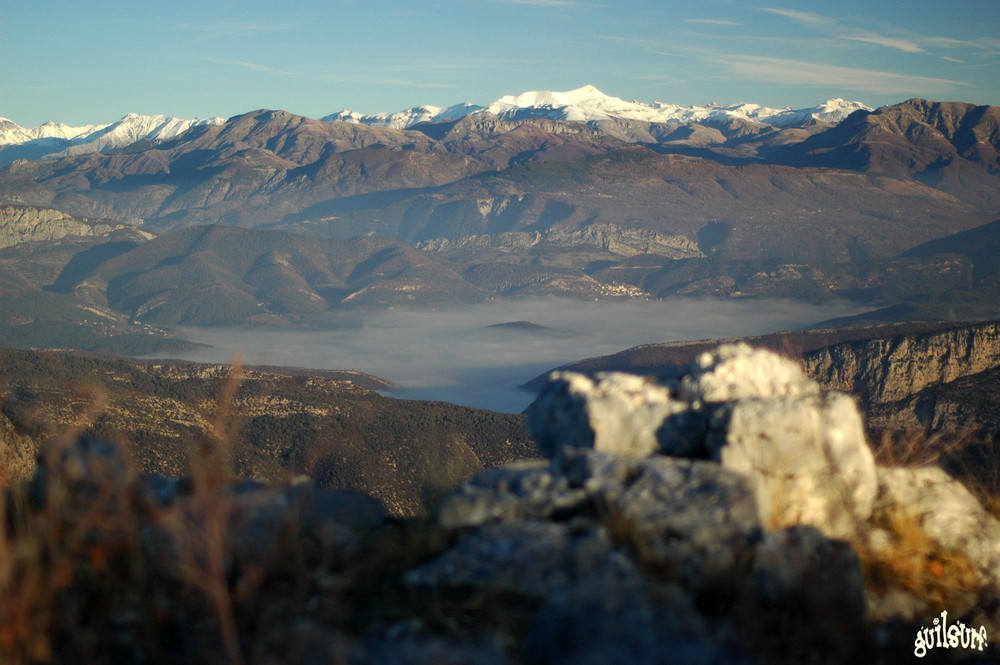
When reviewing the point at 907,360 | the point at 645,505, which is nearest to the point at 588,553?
the point at 645,505

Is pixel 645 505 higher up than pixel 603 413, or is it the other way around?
pixel 603 413

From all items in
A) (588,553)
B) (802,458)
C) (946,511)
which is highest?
(802,458)

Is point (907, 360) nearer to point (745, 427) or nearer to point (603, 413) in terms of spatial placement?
point (603, 413)

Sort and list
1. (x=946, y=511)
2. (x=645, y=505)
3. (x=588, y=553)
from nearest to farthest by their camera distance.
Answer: (x=588, y=553)
(x=645, y=505)
(x=946, y=511)

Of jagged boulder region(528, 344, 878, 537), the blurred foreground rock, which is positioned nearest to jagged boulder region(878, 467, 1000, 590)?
the blurred foreground rock

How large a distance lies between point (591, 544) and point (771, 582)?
2.12 metres

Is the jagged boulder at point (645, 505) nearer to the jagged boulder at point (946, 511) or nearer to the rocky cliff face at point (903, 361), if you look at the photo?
the jagged boulder at point (946, 511)

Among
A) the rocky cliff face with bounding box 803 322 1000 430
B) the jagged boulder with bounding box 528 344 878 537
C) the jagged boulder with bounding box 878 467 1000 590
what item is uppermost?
the jagged boulder with bounding box 528 344 878 537

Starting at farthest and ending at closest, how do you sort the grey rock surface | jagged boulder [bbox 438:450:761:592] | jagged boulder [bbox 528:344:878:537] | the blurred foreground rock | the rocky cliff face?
the rocky cliff face, jagged boulder [bbox 528:344:878:537], the grey rock surface, jagged boulder [bbox 438:450:761:592], the blurred foreground rock

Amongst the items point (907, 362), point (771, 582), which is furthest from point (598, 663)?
point (907, 362)

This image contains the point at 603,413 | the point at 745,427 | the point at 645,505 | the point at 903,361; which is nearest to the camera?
the point at 645,505

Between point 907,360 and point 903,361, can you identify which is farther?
point 907,360

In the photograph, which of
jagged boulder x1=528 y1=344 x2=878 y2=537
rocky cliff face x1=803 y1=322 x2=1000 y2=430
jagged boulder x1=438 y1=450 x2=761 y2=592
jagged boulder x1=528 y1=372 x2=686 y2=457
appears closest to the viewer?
jagged boulder x1=438 y1=450 x2=761 y2=592

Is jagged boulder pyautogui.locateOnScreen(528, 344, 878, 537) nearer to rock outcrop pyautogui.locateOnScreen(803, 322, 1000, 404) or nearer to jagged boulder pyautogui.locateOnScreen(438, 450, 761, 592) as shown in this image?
jagged boulder pyautogui.locateOnScreen(438, 450, 761, 592)
